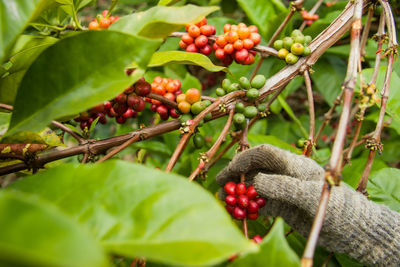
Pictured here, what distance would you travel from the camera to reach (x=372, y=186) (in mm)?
1096

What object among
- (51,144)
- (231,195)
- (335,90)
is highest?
(51,144)

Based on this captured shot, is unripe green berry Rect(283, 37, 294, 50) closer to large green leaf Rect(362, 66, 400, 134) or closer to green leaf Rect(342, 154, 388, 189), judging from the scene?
large green leaf Rect(362, 66, 400, 134)

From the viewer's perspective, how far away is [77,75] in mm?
594

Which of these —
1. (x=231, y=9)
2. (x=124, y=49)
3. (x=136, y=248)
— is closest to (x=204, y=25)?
(x=124, y=49)

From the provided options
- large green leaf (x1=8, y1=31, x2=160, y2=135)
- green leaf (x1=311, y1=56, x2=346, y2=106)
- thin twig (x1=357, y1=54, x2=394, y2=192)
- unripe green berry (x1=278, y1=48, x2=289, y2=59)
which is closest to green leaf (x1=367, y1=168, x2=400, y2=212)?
thin twig (x1=357, y1=54, x2=394, y2=192)

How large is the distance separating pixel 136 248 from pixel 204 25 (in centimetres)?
77

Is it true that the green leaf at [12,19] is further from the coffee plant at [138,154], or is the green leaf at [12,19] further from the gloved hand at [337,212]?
the gloved hand at [337,212]

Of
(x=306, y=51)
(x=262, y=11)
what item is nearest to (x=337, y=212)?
(x=306, y=51)

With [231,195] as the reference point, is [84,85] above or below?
above

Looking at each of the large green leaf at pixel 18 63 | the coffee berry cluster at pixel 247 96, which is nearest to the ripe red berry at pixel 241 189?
the coffee berry cluster at pixel 247 96

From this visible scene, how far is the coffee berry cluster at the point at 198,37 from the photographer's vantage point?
3.29ft

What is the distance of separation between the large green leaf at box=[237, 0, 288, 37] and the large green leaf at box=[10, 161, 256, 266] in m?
1.20

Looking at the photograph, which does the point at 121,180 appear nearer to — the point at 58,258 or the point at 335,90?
the point at 58,258

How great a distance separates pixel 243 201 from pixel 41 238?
65 centimetres
